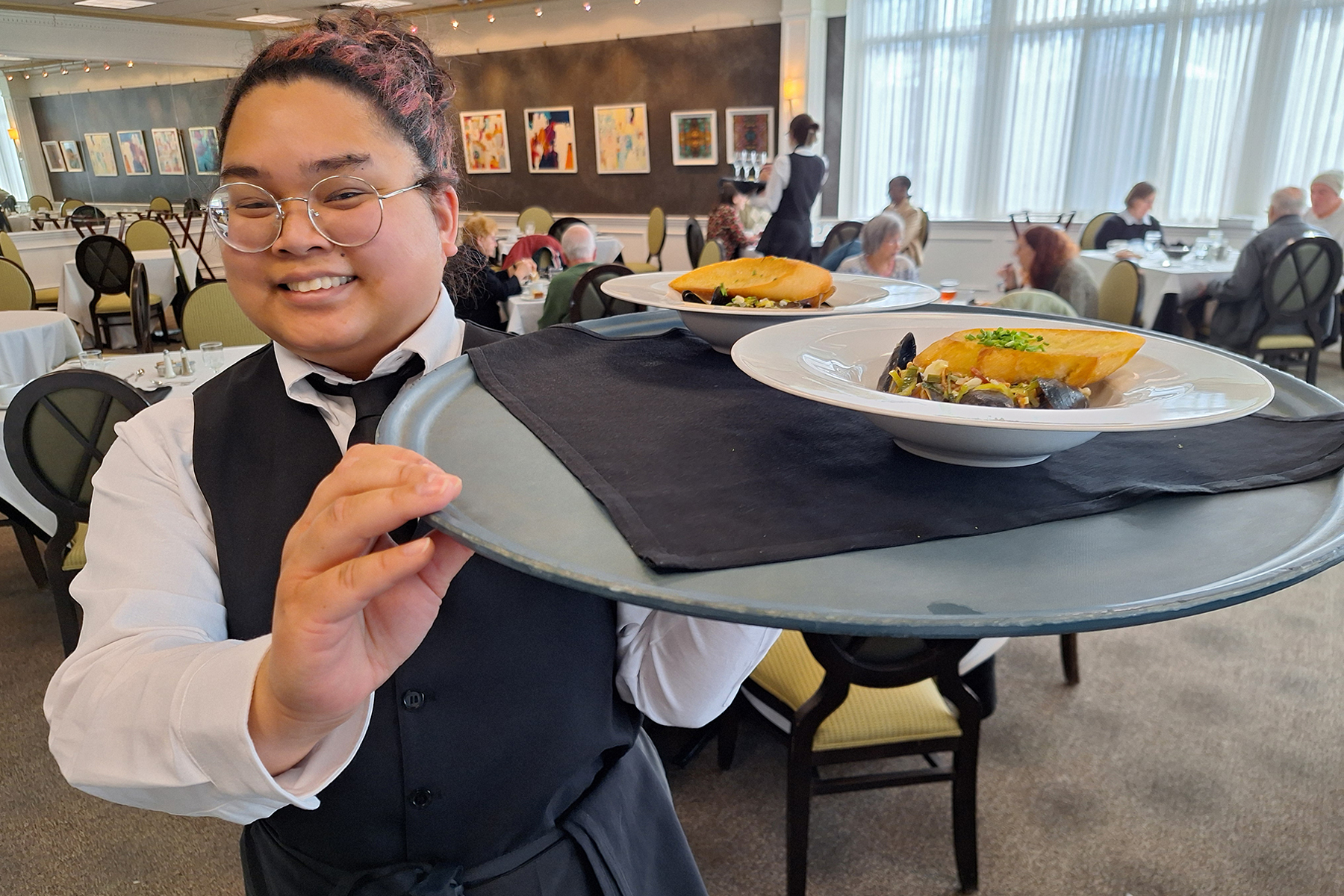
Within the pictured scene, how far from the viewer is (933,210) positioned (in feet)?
29.8

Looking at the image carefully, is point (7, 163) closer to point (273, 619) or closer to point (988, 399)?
point (273, 619)

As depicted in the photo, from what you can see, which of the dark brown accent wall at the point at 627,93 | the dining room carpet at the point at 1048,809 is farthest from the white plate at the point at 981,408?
the dark brown accent wall at the point at 627,93

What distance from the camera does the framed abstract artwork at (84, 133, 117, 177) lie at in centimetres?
1123

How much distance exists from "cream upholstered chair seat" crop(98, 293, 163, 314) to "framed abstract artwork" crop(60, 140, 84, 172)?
5311 mm

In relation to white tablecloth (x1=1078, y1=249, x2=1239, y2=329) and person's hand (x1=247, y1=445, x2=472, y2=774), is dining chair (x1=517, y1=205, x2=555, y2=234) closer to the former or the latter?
white tablecloth (x1=1078, y1=249, x2=1239, y2=329)

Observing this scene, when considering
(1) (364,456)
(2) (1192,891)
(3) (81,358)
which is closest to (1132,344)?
(1) (364,456)

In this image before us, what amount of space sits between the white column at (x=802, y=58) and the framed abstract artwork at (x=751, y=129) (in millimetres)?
194

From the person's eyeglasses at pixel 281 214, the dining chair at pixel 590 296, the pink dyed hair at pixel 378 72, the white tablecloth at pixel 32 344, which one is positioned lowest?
the white tablecloth at pixel 32 344

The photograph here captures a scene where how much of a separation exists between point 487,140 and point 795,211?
5.91 m

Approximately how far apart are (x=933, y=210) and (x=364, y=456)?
373 inches

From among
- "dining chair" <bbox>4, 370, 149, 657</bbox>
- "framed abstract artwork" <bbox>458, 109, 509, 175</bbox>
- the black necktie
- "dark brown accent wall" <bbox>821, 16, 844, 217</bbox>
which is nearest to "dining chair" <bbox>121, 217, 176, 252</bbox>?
"framed abstract artwork" <bbox>458, 109, 509, 175</bbox>

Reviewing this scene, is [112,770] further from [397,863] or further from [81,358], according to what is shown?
[81,358]

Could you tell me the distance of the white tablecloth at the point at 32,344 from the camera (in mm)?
4422

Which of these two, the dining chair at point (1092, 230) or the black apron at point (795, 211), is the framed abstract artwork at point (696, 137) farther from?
the dining chair at point (1092, 230)
